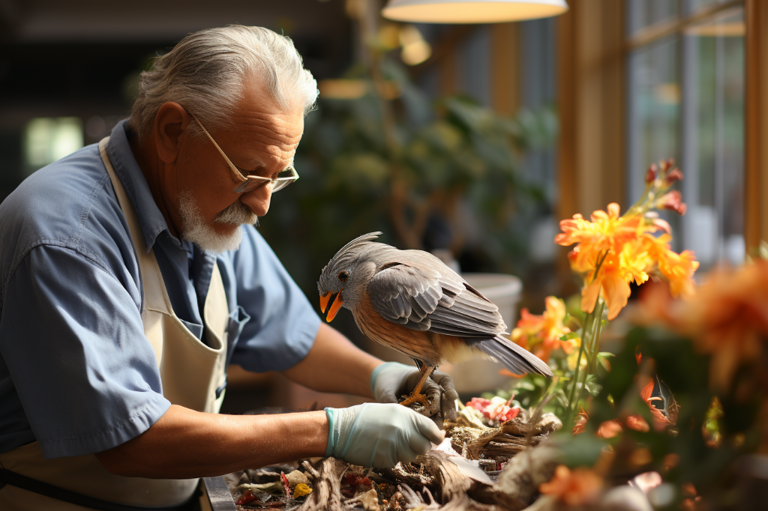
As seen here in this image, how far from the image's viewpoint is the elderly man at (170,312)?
91 cm

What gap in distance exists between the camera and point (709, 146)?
7.18 ft

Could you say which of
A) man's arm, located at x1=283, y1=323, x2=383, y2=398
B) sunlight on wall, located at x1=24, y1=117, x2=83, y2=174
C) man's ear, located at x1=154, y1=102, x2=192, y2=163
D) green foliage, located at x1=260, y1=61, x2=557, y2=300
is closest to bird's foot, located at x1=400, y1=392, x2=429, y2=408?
man's arm, located at x1=283, y1=323, x2=383, y2=398

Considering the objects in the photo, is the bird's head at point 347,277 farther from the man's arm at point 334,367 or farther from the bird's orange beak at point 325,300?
the man's arm at point 334,367

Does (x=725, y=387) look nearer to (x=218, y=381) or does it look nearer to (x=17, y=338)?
(x=17, y=338)

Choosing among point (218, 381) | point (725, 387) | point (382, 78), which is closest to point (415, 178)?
point (382, 78)

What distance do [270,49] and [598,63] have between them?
6.94 feet

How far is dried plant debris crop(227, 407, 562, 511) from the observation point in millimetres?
814

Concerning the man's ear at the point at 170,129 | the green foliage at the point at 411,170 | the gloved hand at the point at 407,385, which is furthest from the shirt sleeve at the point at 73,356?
the green foliage at the point at 411,170

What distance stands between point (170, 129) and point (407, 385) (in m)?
0.63

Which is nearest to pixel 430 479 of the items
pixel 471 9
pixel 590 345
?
pixel 590 345

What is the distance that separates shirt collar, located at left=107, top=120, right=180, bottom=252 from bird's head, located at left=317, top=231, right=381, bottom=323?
0.35 meters

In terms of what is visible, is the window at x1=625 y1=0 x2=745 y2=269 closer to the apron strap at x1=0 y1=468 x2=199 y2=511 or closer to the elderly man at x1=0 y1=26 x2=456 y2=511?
the elderly man at x1=0 y1=26 x2=456 y2=511

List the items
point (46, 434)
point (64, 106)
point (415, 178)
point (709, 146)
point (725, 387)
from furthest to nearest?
point (64, 106), point (415, 178), point (709, 146), point (46, 434), point (725, 387)

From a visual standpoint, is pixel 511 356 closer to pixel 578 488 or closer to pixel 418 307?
pixel 418 307
